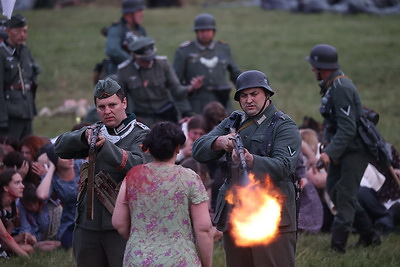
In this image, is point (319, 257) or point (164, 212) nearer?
point (164, 212)

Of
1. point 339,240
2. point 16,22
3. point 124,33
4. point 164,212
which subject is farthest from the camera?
point 124,33

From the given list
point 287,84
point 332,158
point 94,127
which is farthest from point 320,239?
point 287,84

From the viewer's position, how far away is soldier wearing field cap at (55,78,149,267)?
651 cm

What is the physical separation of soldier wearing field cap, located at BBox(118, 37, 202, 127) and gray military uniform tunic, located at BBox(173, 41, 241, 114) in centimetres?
89

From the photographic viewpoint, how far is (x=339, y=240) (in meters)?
9.51

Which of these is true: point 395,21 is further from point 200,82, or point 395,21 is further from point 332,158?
point 332,158

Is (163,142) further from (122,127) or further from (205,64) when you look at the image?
(205,64)

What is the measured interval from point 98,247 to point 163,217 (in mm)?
1172

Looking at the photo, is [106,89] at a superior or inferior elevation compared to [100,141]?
superior

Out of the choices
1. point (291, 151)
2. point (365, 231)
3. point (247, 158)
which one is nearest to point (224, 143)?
point (247, 158)

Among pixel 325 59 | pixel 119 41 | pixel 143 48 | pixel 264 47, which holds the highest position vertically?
pixel 325 59

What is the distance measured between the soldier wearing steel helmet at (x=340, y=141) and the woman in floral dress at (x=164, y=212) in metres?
3.66

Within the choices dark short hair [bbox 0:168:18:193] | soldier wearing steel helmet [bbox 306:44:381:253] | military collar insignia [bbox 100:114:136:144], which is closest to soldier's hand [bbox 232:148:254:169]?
military collar insignia [bbox 100:114:136:144]

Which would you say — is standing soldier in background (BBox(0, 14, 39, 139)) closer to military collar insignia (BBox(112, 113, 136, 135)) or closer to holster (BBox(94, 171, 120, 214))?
military collar insignia (BBox(112, 113, 136, 135))
